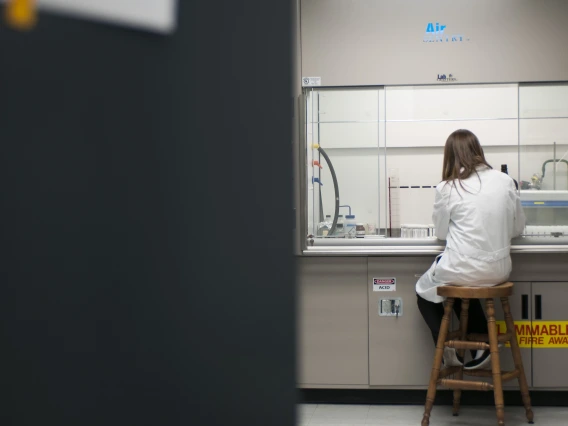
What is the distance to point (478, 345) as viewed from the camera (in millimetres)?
3193

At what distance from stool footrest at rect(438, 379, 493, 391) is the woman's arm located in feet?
2.36

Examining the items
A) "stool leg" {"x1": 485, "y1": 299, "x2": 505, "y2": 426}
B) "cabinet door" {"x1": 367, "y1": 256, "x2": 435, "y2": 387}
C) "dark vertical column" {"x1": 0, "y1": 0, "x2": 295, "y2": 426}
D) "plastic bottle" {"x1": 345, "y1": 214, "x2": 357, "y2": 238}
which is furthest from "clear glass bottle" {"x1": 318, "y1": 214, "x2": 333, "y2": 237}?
"dark vertical column" {"x1": 0, "y1": 0, "x2": 295, "y2": 426}

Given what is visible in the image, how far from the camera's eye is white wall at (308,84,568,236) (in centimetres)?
428

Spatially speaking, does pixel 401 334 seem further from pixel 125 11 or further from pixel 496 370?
pixel 125 11

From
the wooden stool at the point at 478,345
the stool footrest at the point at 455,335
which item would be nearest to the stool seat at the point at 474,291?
the wooden stool at the point at 478,345

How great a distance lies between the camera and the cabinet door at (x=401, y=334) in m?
3.75

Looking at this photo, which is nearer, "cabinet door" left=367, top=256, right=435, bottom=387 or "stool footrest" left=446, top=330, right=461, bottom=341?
"stool footrest" left=446, top=330, right=461, bottom=341

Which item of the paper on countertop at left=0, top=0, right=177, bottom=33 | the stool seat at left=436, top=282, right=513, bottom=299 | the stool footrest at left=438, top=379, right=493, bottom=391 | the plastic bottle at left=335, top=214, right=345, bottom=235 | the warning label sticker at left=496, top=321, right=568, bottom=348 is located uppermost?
the paper on countertop at left=0, top=0, right=177, bottom=33

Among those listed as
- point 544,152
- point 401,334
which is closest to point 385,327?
point 401,334

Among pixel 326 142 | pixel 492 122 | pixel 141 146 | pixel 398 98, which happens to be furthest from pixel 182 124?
pixel 492 122

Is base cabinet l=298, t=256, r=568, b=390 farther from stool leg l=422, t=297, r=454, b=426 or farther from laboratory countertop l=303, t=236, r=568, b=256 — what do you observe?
stool leg l=422, t=297, r=454, b=426

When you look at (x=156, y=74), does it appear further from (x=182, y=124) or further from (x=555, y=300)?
(x=555, y=300)

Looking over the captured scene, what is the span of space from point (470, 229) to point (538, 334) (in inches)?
32.0

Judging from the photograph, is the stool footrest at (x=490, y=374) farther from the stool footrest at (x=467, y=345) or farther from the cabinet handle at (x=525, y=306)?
the cabinet handle at (x=525, y=306)
